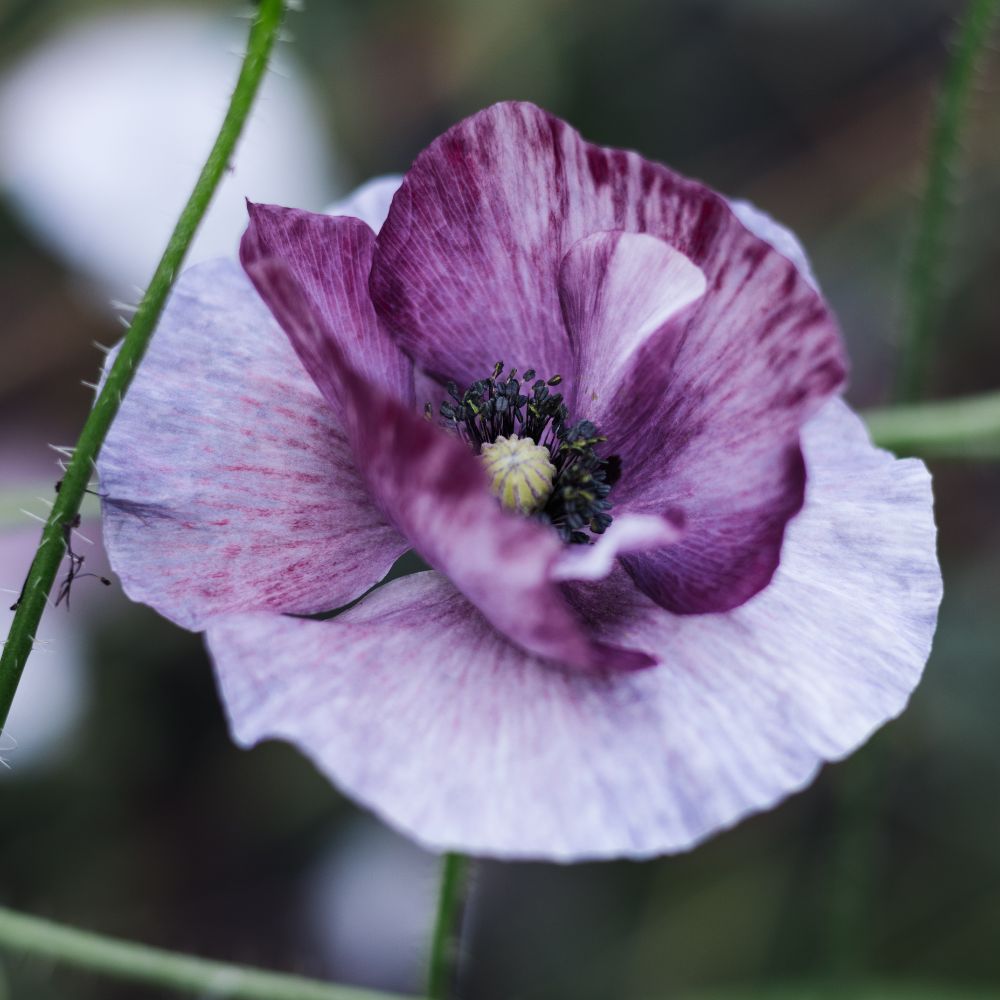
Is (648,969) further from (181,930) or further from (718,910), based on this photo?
(181,930)

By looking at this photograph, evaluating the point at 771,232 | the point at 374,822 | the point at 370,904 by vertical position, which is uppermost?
the point at 771,232

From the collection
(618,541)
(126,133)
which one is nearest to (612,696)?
(618,541)

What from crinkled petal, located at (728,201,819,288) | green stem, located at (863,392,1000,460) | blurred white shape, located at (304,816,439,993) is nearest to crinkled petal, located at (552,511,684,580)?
crinkled petal, located at (728,201,819,288)

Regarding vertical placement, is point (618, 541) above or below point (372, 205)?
below

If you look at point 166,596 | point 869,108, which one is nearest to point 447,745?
point 166,596

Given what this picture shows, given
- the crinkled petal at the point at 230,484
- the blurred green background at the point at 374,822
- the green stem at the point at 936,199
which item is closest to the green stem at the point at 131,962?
the crinkled petal at the point at 230,484

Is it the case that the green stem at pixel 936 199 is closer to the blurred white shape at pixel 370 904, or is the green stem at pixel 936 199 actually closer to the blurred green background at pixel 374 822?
the blurred green background at pixel 374 822

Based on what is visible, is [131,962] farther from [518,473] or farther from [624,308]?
[624,308]

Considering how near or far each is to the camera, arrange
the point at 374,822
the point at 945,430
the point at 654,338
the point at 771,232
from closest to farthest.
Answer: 1. the point at 654,338
2. the point at 771,232
3. the point at 945,430
4. the point at 374,822
